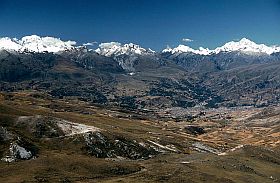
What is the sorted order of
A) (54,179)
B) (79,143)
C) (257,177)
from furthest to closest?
(79,143) → (257,177) → (54,179)

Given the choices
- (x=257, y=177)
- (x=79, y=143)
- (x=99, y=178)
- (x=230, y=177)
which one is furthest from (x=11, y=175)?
(x=257, y=177)

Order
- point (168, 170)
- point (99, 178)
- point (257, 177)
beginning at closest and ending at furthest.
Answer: point (99, 178), point (168, 170), point (257, 177)

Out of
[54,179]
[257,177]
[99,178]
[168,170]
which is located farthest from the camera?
[257,177]

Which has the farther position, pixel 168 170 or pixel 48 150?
pixel 48 150

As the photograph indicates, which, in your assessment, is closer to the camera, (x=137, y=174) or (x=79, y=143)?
(x=137, y=174)

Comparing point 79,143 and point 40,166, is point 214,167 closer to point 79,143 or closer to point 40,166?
point 79,143

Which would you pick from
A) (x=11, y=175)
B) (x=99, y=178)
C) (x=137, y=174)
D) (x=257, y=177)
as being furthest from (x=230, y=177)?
(x=11, y=175)

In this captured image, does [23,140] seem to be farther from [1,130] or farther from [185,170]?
[185,170]

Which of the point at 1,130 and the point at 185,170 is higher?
the point at 1,130

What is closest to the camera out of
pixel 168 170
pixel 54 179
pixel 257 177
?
pixel 54 179
